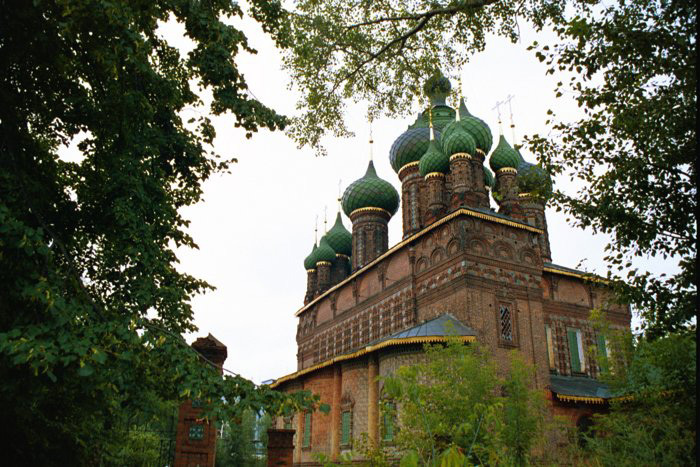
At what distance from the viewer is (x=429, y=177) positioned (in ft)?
70.1

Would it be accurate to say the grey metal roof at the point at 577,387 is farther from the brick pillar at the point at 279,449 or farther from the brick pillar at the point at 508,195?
the brick pillar at the point at 279,449

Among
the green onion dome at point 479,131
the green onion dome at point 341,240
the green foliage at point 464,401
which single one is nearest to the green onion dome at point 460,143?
the green onion dome at point 479,131

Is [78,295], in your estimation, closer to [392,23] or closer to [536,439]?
[392,23]

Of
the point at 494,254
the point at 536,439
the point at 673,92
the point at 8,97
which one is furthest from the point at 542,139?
the point at 494,254

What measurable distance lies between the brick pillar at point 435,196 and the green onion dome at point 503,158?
11.3ft

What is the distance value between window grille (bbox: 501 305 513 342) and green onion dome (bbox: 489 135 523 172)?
7.95 m

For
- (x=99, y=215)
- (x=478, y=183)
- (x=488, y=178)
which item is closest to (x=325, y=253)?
(x=488, y=178)

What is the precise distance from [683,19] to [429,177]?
15077 mm

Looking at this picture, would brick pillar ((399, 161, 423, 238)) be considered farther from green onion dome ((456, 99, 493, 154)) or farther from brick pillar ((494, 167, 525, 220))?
brick pillar ((494, 167, 525, 220))

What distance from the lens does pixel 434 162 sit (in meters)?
21.4

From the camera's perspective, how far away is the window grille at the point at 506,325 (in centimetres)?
1706

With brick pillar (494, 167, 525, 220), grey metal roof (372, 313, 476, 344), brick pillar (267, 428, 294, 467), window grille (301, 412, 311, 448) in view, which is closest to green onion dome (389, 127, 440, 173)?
brick pillar (494, 167, 525, 220)

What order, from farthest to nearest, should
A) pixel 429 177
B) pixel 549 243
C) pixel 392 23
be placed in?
1. pixel 549 243
2. pixel 429 177
3. pixel 392 23

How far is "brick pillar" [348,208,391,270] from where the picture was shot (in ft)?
82.3
